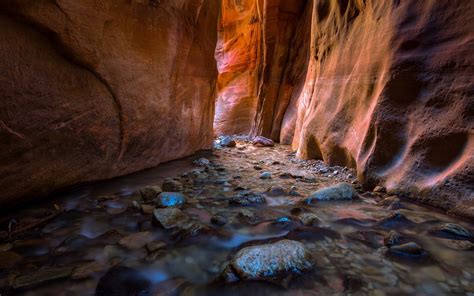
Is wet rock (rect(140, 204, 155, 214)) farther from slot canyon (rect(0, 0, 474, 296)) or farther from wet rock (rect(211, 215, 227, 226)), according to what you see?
wet rock (rect(211, 215, 227, 226))

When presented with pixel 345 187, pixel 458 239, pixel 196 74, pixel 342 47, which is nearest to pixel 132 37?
pixel 196 74

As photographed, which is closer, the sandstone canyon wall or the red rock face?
the sandstone canyon wall

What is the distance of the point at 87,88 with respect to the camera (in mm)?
2516

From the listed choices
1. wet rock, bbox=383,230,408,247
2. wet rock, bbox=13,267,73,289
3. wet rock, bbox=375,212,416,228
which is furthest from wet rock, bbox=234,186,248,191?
wet rock, bbox=13,267,73,289

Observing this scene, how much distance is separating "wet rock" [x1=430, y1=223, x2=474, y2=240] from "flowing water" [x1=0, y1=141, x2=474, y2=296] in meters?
0.03

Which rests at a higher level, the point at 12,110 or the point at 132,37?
the point at 132,37

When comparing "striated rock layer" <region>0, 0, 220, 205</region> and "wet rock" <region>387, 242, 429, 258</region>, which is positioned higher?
"striated rock layer" <region>0, 0, 220, 205</region>

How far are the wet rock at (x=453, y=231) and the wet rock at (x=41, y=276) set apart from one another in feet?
7.28

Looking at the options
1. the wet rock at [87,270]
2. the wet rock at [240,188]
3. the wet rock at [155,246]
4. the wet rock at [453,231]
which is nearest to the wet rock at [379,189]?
the wet rock at [453,231]

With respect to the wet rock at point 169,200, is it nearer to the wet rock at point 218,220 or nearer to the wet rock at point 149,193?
the wet rock at point 149,193

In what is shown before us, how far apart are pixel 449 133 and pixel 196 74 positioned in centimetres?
366

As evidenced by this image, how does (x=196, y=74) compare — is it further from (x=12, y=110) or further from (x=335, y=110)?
(x=12, y=110)

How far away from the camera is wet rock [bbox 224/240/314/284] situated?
1342 millimetres

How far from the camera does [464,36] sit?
223 centimetres
